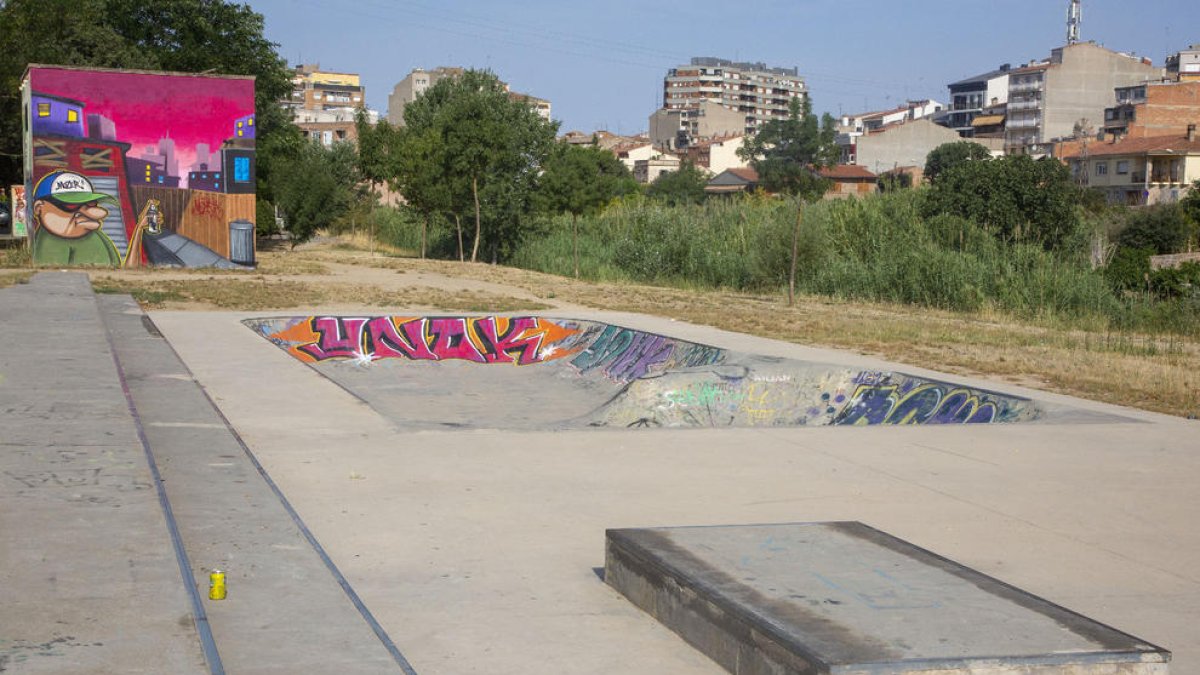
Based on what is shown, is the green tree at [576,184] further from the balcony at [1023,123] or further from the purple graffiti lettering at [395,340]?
the balcony at [1023,123]

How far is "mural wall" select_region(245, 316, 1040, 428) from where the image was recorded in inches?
472

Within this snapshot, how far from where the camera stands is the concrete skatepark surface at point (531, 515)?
15.0 ft

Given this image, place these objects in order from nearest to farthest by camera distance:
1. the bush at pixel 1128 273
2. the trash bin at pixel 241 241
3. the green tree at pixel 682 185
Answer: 1. the bush at pixel 1128 273
2. the trash bin at pixel 241 241
3. the green tree at pixel 682 185

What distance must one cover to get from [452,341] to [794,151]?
82312mm

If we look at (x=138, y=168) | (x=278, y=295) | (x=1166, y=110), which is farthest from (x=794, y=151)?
(x=278, y=295)

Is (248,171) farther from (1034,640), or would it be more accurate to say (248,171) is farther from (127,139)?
(1034,640)

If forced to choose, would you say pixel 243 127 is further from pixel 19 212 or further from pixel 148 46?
pixel 148 46

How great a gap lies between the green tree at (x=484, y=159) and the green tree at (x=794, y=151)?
145ft

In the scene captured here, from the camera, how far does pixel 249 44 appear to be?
44375 mm

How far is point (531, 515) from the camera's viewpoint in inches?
275

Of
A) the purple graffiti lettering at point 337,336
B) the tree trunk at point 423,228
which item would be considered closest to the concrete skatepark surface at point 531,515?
the purple graffiti lettering at point 337,336

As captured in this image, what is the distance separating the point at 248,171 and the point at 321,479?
2571cm

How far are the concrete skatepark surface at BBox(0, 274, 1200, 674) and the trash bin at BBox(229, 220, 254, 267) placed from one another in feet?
67.1

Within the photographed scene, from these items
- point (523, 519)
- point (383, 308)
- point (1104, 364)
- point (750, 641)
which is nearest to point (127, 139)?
point (383, 308)
